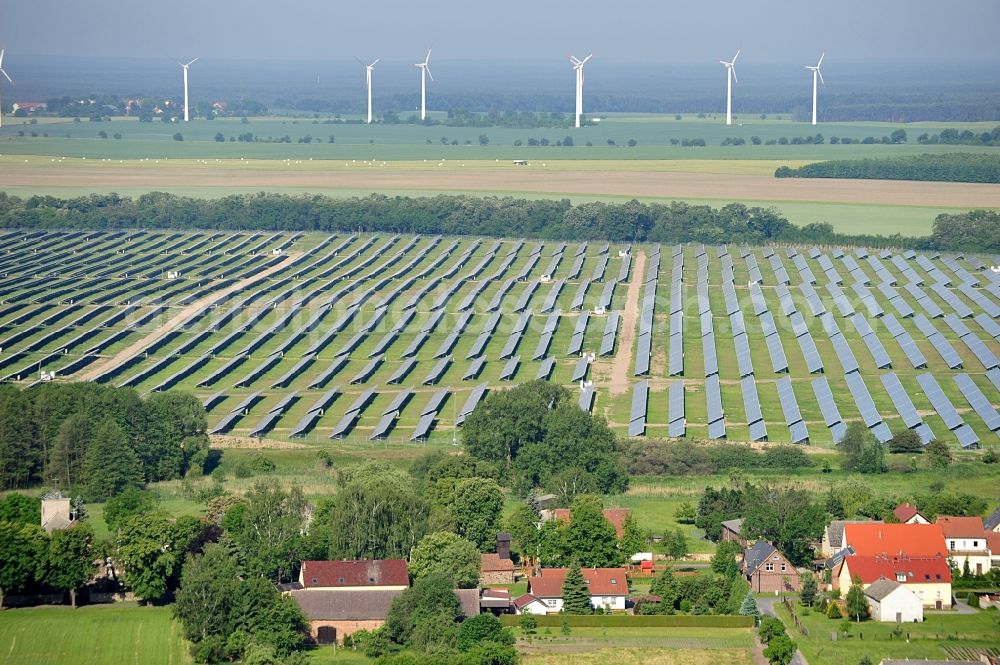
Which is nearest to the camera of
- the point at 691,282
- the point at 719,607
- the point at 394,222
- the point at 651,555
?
the point at 719,607

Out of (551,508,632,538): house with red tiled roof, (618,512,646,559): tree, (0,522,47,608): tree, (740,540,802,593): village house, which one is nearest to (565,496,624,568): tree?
(618,512,646,559): tree

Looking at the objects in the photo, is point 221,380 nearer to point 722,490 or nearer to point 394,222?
point 722,490

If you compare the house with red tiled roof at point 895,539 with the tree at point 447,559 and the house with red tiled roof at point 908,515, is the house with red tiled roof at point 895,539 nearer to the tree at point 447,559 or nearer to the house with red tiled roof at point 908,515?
the house with red tiled roof at point 908,515

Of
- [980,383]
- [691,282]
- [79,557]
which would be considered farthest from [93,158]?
[79,557]

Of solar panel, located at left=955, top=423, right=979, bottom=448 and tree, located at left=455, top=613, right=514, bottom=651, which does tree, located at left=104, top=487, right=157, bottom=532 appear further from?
solar panel, located at left=955, top=423, right=979, bottom=448

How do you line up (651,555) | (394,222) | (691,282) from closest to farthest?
(651,555) → (691,282) → (394,222)

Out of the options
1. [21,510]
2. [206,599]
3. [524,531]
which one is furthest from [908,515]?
[21,510]
